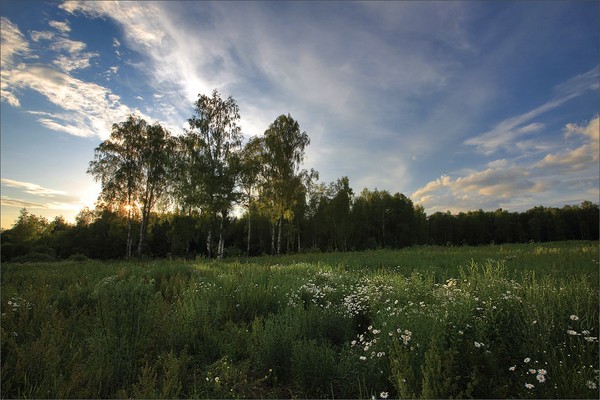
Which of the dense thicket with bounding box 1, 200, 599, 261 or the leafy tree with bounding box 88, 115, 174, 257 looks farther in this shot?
the dense thicket with bounding box 1, 200, 599, 261

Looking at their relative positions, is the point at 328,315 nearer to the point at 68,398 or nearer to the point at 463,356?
the point at 463,356

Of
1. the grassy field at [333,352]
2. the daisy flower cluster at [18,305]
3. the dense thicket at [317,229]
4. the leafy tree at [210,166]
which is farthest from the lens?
the dense thicket at [317,229]

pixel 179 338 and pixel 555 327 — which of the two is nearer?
pixel 555 327

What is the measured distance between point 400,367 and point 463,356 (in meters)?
1.08

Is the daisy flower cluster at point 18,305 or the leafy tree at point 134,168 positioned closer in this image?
Result: the daisy flower cluster at point 18,305

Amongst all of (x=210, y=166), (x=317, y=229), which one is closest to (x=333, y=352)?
(x=210, y=166)

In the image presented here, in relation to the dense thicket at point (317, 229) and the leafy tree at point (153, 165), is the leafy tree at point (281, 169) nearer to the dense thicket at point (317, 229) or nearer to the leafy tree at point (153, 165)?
the dense thicket at point (317, 229)

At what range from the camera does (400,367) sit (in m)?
3.46

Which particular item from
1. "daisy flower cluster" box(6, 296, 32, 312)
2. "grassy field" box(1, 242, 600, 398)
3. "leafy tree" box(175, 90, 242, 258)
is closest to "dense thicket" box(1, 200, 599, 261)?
"leafy tree" box(175, 90, 242, 258)

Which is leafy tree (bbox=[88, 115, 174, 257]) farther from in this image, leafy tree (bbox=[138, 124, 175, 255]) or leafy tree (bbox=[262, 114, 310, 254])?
leafy tree (bbox=[262, 114, 310, 254])

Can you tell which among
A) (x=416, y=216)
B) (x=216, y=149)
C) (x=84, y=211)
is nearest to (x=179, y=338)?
(x=216, y=149)

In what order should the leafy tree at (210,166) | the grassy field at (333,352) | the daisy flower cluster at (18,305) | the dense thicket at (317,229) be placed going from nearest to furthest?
the grassy field at (333,352), the daisy flower cluster at (18,305), the leafy tree at (210,166), the dense thicket at (317,229)

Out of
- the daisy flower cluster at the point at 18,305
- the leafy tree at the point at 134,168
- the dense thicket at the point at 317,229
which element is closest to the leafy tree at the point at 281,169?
the dense thicket at the point at 317,229

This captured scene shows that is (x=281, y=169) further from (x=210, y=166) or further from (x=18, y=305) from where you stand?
(x=18, y=305)
